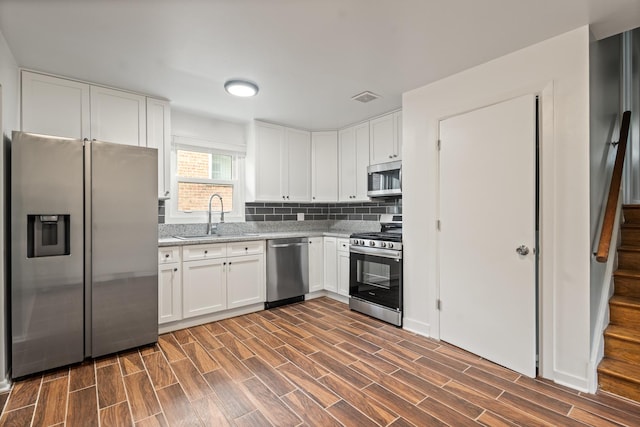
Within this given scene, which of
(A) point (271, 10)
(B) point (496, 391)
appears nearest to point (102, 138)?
(A) point (271, 10)

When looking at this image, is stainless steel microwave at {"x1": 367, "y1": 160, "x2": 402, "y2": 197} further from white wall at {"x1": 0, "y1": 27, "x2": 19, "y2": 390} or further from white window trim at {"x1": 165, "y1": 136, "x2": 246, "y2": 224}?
white wall at {"x1": 0, "y1": 27, "x2": 19, "y2": 390}

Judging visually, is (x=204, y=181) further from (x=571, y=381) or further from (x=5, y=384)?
(x=571, y=381)

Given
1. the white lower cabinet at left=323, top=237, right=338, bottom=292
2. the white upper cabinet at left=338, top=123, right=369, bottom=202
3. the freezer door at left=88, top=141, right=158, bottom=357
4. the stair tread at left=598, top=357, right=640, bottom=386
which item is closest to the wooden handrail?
the stair tread at left=598, top=357, right=640, bottom=386

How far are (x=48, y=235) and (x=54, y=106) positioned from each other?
1201 mm

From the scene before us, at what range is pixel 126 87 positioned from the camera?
2996 millimetres

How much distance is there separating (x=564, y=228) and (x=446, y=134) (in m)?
1.19

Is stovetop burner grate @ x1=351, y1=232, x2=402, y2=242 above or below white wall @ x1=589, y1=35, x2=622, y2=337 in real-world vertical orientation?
below

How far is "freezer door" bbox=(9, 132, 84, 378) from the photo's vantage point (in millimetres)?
2203

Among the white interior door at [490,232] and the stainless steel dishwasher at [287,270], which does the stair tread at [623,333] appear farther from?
the stainless steel dishwasher at [287,270]

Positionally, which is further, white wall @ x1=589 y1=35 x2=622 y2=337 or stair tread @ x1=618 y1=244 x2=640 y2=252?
stair tread @ x1=618 y1=244 x2=640 y2=252

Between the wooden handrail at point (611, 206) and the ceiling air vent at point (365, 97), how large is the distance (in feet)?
6.87

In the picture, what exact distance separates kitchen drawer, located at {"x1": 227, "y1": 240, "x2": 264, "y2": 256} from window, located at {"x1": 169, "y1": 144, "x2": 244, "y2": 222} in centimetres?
74

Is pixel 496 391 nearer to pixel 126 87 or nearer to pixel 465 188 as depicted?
pixel 465 188

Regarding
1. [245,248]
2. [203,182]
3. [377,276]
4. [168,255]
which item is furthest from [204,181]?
[377,276]
